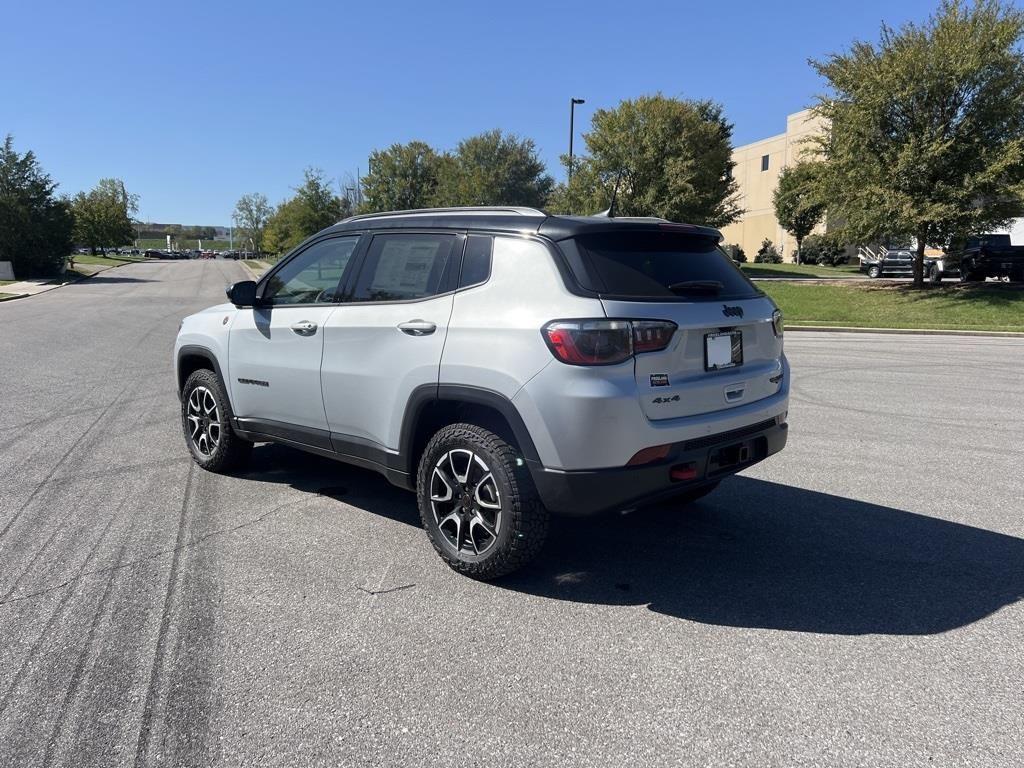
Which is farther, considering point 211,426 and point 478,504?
point 211,426

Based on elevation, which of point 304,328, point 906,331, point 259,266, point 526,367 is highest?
point 259,266

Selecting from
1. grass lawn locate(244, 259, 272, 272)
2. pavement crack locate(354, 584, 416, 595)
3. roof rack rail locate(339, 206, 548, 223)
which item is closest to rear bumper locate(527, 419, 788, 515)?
pavement crack locate(354, 584, 416, 595)

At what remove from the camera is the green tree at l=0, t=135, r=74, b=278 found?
3919 cm

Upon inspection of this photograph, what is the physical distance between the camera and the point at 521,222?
3.83m

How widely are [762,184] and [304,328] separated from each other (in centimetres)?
6923

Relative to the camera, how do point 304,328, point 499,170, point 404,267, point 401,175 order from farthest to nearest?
1. point 401,175
2. point 499,170
3. point 304,328
4. point 404,267

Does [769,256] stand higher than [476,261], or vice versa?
[769,256]

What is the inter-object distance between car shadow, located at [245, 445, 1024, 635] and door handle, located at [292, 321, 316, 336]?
1.23 metres

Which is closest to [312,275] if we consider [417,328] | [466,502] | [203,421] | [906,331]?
[417,328]

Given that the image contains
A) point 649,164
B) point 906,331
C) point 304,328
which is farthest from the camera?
point 649,164

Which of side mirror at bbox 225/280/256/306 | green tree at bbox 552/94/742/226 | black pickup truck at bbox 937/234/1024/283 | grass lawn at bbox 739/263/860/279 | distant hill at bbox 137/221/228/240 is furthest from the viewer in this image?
distant hill at bbox 137/221/228/240

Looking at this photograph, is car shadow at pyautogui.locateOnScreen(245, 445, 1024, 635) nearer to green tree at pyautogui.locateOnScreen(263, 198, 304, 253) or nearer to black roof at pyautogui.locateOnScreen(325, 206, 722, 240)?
black roof at pyautogui.locateOnScreen(325, 206, 722, 240)

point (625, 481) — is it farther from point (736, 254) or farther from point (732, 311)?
point (736, 254)

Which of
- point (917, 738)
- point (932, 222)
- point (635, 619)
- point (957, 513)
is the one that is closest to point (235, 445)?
point (635, 619)
